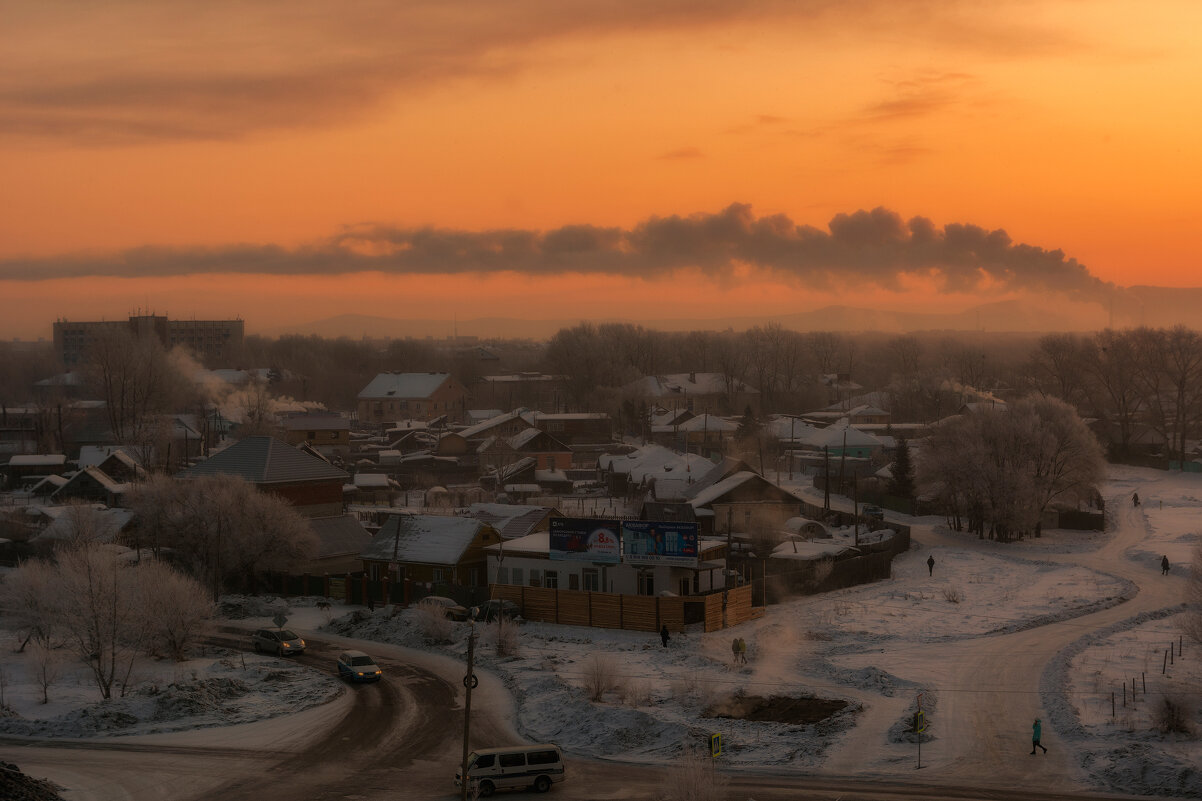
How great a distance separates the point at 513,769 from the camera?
23469 mm

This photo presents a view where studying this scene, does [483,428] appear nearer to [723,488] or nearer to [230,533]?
[723,488]

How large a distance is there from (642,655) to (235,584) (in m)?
20.6

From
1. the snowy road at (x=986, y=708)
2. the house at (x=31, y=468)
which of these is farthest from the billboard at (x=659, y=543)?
the house at (x=31, y=468)

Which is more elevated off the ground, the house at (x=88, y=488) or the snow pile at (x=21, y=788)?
the house at (x=88, y=488)

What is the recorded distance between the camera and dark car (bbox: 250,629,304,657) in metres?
36.3

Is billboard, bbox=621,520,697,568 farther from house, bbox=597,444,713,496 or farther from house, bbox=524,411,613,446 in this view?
house, bbox=524,411,613,446

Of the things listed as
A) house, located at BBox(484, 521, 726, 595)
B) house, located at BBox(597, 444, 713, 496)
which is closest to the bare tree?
house, located at BBox(484, 521, 726, 595)

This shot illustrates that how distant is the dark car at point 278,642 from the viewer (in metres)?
36.3

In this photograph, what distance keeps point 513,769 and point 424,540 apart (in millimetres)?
23832


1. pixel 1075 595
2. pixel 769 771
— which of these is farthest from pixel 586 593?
pixel 1075 595

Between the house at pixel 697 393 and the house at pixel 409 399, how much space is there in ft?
71.1

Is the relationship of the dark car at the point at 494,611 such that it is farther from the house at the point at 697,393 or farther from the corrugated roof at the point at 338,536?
the house at the point at 697,393

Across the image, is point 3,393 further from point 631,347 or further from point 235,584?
point 235,584

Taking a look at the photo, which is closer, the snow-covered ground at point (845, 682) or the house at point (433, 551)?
the snow-covered ground at point (845, 682)
